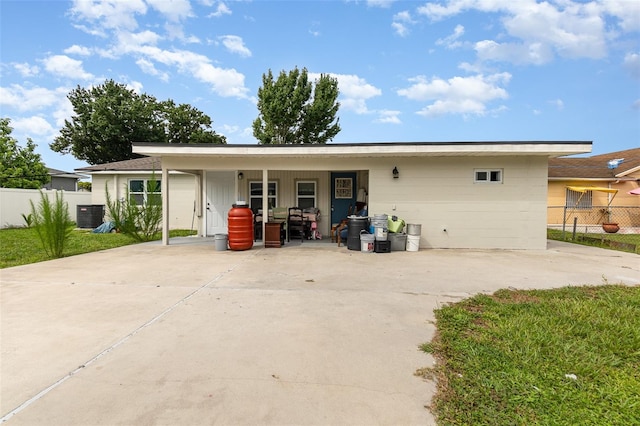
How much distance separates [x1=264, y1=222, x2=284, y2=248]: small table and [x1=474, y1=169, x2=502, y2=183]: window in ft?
18.8

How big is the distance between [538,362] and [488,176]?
24.4 feet

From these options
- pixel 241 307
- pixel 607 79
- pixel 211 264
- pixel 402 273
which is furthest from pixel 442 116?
pixel 241 307

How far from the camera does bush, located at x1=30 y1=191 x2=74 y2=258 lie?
7184mm

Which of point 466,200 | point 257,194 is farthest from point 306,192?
point 466,200

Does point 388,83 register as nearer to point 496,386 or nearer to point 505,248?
point 505,248

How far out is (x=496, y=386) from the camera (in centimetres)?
216

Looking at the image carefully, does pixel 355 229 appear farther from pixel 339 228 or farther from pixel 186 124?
pixel 186 124

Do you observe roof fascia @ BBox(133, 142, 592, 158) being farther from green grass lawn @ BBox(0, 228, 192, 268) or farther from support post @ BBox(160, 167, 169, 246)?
green grass lawn @ BBox(0, 228, 192, 268)

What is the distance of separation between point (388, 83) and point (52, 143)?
92.7ft

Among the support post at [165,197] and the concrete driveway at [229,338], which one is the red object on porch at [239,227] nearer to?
the concrete driveway at [229,338]

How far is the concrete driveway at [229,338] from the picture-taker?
1.98 meters

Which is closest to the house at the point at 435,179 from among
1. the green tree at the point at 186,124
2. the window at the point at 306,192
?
the window at the point at 306,192

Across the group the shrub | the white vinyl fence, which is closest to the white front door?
the shrub

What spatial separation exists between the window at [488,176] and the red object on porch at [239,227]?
256 inches
